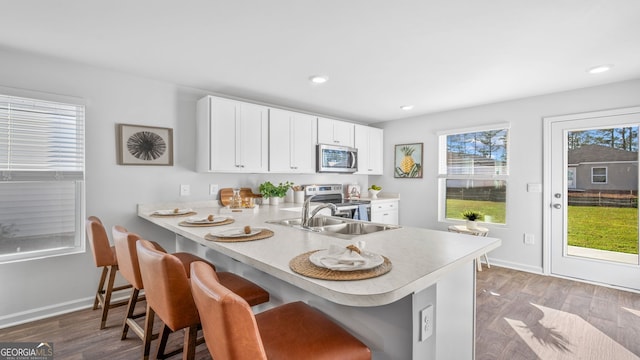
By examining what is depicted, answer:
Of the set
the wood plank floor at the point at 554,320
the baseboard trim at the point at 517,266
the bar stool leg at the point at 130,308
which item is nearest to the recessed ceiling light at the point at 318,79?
the bar stool leg at the point at 130,308

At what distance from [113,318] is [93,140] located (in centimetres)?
157

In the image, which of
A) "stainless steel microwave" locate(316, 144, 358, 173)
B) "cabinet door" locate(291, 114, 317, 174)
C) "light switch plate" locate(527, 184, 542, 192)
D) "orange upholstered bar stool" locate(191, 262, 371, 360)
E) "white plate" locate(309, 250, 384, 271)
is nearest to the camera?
"orange upholstered bar stool" locate(191, 262, 371, 360)

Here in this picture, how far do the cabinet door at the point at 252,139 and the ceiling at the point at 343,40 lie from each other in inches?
11.4

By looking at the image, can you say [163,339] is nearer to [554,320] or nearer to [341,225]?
[341,225]

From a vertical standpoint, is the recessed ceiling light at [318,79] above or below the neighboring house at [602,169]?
above

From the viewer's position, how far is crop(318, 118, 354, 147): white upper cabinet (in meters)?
4.37

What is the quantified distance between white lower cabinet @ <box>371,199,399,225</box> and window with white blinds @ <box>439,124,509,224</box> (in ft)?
2.45

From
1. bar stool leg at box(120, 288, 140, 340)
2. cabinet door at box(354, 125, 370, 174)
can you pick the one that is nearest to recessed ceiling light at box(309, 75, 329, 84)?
cabinet door at box(354, 125, 370, 174)

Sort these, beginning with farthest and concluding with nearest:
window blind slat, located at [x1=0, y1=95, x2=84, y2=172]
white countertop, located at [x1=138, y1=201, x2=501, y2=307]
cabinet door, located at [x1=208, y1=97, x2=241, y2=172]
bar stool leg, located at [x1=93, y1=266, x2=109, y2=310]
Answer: cabinet door, located at [x1=208, y1=97, x2=241, y2=172]
bar stool leg, located at [x1=93, y1=266, x2=109, y2=310]
window blind slat, located at [x1=0, y1=95, x2=84, y2=172]
white countertop, located at [x1=138, y1=201, x2=501, y2=307]

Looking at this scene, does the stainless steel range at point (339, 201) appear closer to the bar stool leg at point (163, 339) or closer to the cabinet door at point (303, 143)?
the cabinet door at point (303, 143)

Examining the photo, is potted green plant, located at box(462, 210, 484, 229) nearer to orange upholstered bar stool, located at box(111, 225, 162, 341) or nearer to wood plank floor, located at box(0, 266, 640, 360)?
wood plank floor, located at box(0, 266, 640, 360)

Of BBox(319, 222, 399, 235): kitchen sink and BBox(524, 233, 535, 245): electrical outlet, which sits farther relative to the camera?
BBox(524, 233, 535, 245): electrical outlet

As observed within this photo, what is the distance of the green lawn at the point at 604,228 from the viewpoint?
3.26m

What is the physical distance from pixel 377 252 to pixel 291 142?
9.07 feet
